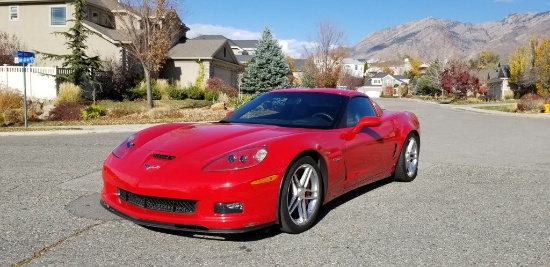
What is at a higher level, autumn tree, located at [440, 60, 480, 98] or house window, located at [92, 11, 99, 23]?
house window, located at [92, 11, 99, 23]

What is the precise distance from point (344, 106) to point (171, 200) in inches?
94.2

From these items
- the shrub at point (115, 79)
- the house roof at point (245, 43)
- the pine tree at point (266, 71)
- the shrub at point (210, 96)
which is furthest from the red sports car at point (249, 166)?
the house roof at point (245, 43)

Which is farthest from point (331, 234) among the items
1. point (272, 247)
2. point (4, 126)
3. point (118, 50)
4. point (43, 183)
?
point (118, 50)

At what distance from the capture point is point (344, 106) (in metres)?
5.37

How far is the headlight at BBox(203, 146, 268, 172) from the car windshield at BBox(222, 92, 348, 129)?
3.45 feet

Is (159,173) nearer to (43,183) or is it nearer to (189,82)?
(43,183)

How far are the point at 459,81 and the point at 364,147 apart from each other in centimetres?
5023

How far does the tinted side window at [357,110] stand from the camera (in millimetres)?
5343

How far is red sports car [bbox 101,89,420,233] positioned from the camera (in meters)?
3.74

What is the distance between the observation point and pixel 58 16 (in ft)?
106

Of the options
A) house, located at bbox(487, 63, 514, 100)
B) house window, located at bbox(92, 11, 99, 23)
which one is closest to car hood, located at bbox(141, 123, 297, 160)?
house window, located at bbox(92, 11, 99, 23)

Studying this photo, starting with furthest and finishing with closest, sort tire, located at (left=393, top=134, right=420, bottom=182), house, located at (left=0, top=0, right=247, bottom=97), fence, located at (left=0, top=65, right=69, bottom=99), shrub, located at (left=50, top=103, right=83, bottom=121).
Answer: house, located at (left=0, top=0, right=247, bottom=97), fence, located at (left=0, top=65, right=69, bottom=99), shrub, located at (left=50, top=103, right=83, bottom=121), tire, located at (left=393, top=134, right=420, bottom=182)

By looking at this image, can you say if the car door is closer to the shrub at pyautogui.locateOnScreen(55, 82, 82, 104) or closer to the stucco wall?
the shrub at pyautogui.locateOnScreen(55, 82, 82, 104)

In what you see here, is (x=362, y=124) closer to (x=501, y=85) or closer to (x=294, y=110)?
(x=294, y=110)
